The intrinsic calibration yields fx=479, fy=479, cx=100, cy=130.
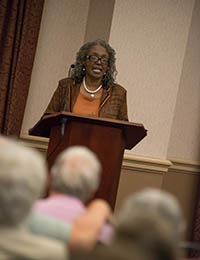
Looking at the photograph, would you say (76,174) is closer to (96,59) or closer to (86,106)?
(86,106)

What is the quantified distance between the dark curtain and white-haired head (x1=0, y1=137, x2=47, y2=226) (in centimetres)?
408

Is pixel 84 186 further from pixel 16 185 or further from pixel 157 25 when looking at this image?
pixel 157 25

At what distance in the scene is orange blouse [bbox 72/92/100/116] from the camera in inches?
157

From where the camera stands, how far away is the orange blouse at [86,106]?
400 cm

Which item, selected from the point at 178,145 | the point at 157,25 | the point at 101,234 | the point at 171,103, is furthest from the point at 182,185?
→ the point at 101,234

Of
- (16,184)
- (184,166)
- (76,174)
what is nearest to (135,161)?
(184,166)

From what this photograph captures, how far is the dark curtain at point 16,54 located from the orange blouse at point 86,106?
157 centimetres

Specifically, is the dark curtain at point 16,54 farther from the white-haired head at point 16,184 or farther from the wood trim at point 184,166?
the white-haired head at point 16,184

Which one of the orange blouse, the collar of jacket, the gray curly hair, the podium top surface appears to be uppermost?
the gray curly hair

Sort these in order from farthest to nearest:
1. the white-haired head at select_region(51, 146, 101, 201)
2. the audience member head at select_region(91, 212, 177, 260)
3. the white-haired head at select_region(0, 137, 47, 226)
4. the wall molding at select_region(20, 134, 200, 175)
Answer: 1. the wall molding at select_region(20, 134, 200, 175)
2. the white-haired head at select_region(51, 146, 101, 201)
3. the white-haired head at select_region(0, 137, 47, 226)
4. the audience member head at select_region(91, 212, 177, 260)

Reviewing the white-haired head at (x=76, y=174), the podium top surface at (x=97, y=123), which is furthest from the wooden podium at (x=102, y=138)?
the white-haired head at (x=76, y=174)

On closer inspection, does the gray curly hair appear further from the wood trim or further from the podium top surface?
the wood trim

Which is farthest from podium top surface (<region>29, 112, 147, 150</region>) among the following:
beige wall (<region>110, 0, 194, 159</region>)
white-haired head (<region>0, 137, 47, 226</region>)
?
beige wall (<region>110, 0, 194, 159</region>)

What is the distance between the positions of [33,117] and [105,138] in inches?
104
